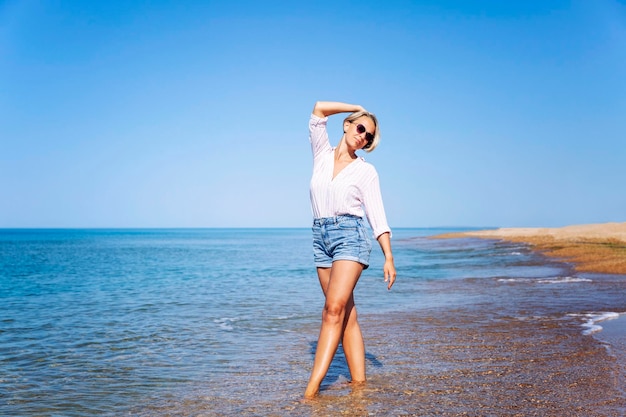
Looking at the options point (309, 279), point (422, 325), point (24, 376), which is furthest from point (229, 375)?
point (309, 279)

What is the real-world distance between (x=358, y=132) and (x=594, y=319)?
6.13 m

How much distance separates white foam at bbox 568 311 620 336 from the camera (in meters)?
7.61

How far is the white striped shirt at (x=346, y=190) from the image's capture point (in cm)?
461

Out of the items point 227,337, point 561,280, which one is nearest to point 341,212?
point 227,337

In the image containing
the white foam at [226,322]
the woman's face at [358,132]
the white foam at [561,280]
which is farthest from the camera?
the white foam at [561,280]

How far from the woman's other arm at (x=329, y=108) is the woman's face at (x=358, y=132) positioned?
4.5 inches

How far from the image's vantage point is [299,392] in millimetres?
5055

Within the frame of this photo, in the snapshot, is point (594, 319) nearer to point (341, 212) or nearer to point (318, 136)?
point (341, 212)

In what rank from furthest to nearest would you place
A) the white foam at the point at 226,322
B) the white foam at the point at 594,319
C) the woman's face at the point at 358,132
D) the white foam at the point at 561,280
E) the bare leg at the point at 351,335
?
the white foam at the point at 561,280 → the white foam at the point at 226,322 → the white foam at the point at 594,319 → the bare leg at the point at 351,335 → the woman's face at the point at 358,132

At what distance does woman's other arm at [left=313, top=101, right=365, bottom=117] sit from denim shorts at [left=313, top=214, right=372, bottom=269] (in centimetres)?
92

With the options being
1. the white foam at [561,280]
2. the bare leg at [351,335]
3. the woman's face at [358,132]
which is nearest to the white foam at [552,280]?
the white foam at [561,280]

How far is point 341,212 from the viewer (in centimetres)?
463

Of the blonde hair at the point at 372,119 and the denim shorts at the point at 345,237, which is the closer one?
the denim shorts at the point at 345,237

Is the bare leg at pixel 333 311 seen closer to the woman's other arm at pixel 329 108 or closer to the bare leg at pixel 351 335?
Answer: the bare leg at pixel 351 335
